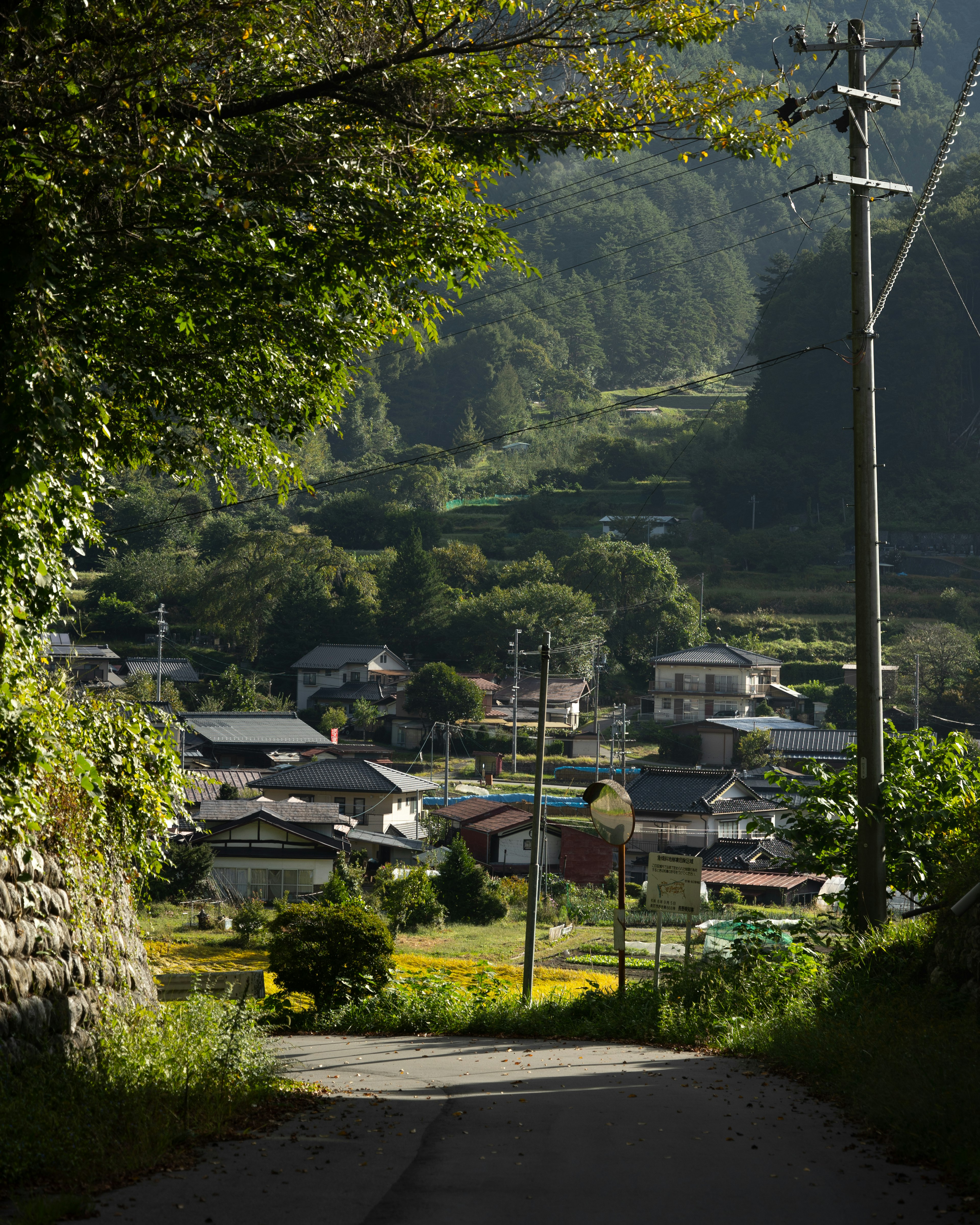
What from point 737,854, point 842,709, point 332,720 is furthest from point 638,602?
point 737,854

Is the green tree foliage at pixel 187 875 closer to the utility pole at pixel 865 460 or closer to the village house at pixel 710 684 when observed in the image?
the utility pole at pixel 865 460

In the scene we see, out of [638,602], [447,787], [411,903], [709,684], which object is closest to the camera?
[411,903]

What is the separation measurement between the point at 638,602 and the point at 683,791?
81.6 feet

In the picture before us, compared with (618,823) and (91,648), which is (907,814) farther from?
(91,648)

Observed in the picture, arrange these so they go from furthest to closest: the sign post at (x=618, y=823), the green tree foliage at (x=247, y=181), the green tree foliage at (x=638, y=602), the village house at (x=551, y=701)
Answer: the green tree foliage at (x=638, y=602)
the village house at (x=551, y=701)
the sign post at (x=618, y=823)
the green tree foliage at (x=247, y=181)

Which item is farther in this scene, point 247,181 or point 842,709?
point 842,709

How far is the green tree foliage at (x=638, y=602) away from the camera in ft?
190

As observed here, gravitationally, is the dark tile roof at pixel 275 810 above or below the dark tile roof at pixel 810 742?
below

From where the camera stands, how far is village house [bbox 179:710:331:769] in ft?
139

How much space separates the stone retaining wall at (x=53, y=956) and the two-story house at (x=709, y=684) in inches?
1853

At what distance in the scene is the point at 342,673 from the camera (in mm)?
55219

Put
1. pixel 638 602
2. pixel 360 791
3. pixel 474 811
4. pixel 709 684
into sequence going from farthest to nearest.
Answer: pixel 638 602 < pixel 709 684 < pixel 474 811 < pixel 360 791

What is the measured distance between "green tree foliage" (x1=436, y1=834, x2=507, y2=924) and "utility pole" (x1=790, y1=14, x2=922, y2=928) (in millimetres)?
19349

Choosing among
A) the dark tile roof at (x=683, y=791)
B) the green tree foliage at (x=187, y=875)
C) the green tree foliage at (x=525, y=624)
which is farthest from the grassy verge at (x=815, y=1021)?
the green tree foliage at (x=525, y=624)
